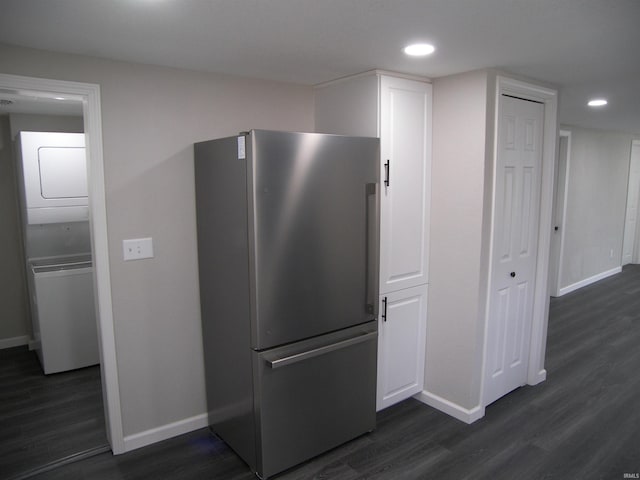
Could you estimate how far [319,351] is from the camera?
2.20 meters

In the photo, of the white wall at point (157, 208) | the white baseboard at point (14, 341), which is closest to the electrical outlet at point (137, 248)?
the white wall at point (157, 208)

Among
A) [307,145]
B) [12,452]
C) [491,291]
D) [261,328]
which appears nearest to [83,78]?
[307,145]

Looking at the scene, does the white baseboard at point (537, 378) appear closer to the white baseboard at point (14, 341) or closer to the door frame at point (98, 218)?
the door frame at point (98, 218)

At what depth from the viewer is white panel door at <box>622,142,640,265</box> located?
270 inches

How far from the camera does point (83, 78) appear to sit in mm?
2135

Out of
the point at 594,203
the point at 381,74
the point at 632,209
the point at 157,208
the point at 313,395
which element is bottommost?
the point at 313,395

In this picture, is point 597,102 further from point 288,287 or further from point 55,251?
point 55,251

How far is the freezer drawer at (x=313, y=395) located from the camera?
2.10m

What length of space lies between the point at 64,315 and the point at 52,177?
114cm

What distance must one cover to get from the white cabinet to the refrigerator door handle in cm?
17

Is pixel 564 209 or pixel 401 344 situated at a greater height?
Result: pixel 564 209

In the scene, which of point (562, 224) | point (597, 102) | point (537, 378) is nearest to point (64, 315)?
point (537, 378)

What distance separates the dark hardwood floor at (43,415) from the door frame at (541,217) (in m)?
2.55

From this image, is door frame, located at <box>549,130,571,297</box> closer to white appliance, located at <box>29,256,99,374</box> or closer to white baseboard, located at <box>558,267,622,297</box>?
white baseboard, located at <box>558,267,622,297</box>
